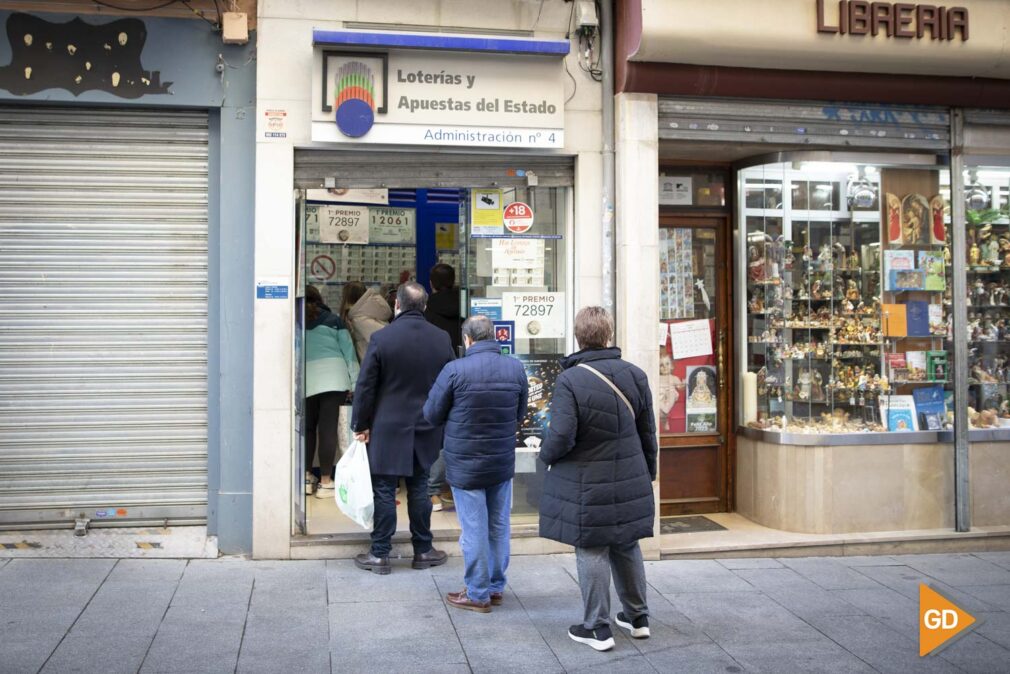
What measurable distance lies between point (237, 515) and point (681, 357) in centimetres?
393

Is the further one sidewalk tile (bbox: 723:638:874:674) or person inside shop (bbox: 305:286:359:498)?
person inside shop (bbox: 305:286:359:498)

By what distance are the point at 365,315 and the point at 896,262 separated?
4.69 m

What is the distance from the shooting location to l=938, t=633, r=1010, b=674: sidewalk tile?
5.36 m

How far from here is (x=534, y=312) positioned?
7906mm

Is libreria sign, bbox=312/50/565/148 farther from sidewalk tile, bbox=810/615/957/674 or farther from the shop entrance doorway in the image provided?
sidewalk tile, bbox=810/615/957/674

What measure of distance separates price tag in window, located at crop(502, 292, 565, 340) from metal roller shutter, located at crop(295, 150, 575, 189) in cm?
89

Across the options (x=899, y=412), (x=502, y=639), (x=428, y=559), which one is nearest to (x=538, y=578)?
(x=428, y=559)

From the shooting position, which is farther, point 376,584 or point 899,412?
point 899,412

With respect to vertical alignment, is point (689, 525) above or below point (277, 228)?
below

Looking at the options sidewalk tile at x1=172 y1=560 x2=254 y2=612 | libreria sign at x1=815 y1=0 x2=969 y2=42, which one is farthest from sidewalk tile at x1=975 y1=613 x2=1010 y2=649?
sidewalk tile at x1=172 y1=560 x2=254 y2=612

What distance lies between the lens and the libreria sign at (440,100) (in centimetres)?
718

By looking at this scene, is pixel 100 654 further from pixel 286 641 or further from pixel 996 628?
pixel 996 628

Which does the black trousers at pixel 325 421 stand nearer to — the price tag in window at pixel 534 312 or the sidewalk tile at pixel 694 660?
the price tag in window at pixel 534 312

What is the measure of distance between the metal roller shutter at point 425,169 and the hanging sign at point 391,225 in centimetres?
263
